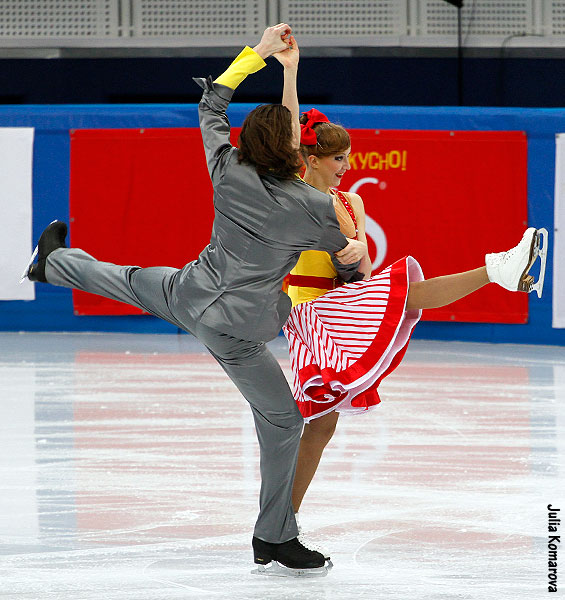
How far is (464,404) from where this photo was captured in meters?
6.39

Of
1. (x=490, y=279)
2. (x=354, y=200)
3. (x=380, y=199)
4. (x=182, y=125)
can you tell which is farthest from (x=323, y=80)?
(x=490, y=279)

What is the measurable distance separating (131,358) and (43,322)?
1.56 m

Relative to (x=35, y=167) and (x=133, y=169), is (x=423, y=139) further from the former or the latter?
A: (x=35, y=167)

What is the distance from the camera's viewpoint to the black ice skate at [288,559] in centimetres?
355

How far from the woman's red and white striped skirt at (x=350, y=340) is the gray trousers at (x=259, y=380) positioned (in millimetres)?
204

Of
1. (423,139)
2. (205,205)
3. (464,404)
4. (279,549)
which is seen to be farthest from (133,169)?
(279,549)

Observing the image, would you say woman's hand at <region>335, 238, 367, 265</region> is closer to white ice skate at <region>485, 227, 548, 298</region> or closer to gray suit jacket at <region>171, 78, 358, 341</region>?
gray suit jacket at <region>171, 78, 358, 341</region>

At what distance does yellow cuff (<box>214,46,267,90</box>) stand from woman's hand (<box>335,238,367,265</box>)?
614mm

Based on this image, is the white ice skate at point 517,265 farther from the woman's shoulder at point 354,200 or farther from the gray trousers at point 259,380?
the gray trousers at point 259,380

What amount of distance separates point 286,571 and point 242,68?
1642 mm

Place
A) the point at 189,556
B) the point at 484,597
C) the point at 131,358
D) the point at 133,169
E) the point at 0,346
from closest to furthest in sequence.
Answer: the point at 484,597 < the point at 189,556 < the point at 131,358 < the point at 0,346 < the point at 133,169

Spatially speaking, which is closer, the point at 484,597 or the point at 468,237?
the point at 484,597

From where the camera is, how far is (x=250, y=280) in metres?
3.26

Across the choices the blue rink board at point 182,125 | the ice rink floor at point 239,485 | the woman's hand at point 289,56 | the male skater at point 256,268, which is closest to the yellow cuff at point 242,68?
the male skater at point 256,268
